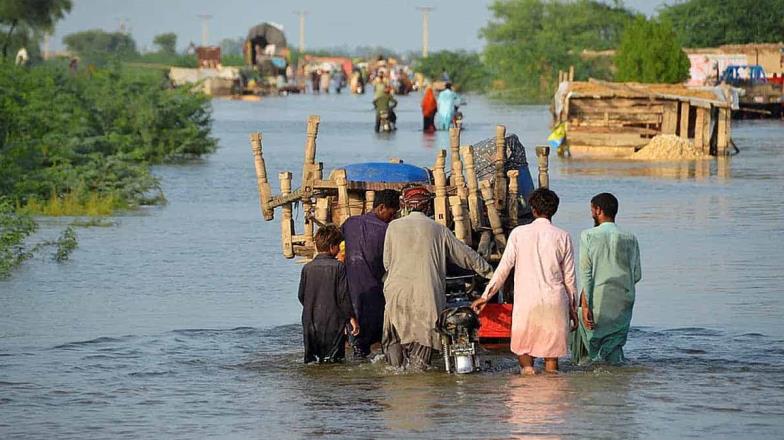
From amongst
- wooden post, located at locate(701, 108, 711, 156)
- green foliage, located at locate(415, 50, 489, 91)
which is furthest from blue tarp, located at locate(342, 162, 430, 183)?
green foliage, located at locate(415, 50, 489, 91)

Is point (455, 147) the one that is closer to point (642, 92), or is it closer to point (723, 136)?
point (642, 92)

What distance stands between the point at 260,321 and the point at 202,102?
19.2m

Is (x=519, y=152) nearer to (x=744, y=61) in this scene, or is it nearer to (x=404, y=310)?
(x=404, y=310)

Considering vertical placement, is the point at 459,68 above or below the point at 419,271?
below

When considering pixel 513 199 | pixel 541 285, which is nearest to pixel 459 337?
pixel 541 285

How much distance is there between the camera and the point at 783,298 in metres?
13.4

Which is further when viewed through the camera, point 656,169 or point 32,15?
point 32,15

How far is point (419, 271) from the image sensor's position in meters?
9.88

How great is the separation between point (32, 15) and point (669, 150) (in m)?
31.9

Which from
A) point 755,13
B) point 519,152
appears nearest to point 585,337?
point 519,152

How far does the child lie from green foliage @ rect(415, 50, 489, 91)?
77.6 metres

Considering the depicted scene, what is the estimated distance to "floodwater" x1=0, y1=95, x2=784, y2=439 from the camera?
895 cm

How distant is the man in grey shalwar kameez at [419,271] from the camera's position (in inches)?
389

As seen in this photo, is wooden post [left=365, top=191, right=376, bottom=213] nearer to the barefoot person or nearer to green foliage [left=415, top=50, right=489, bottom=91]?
the barefoot person
